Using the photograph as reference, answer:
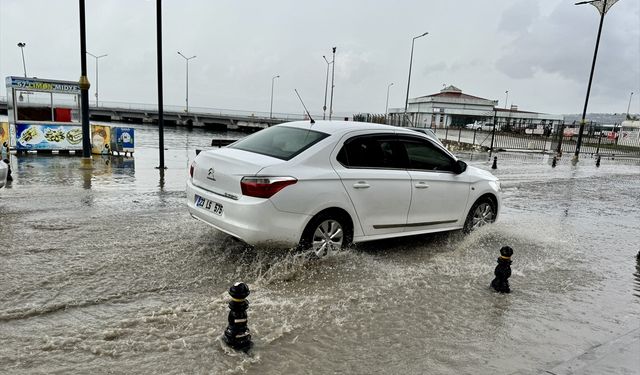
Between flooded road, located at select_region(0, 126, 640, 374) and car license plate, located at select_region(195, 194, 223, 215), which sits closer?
flooded road, located at select_region(0, 126, 640, 374)

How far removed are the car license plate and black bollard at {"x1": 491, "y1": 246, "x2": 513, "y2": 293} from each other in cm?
314

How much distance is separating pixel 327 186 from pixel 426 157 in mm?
1897

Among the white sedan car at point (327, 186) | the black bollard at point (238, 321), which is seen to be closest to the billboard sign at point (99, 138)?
the white sedan car at point (327, 186)

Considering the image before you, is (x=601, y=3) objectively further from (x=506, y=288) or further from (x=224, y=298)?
(x=224, y=298)

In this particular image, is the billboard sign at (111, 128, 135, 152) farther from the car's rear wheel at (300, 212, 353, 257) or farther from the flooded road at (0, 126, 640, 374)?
the car's rear wheel at (300, 212, 353, 257)

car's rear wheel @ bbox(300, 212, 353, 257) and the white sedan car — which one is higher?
the white sedan car

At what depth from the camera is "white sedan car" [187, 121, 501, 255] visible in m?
4.95

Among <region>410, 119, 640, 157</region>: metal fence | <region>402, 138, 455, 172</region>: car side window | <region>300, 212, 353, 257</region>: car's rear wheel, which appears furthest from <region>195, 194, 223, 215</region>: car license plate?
<region>410, 119, 640, 157</region>: metal fence

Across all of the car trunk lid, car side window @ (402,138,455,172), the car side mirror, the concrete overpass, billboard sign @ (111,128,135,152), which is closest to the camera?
the car trunk lid

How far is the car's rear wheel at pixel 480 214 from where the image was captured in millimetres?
7130

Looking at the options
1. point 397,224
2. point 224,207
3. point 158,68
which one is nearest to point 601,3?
point 158,68

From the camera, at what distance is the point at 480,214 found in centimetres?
734

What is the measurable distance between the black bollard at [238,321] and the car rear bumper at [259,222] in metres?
1.43

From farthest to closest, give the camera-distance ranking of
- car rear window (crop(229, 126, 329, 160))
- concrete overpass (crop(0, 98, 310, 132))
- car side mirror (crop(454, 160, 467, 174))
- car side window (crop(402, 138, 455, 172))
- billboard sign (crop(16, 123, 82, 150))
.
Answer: concrete overpass (crop(0, 98, 310, 132)) → billboard sign (crop(16, 123, 82, 150)) → car side mirror (crop(454, 160, 467, 174)) → car side window (crop(402, 138, 455, 172)) → car rear window (crop(229, 126, 329, 160))
